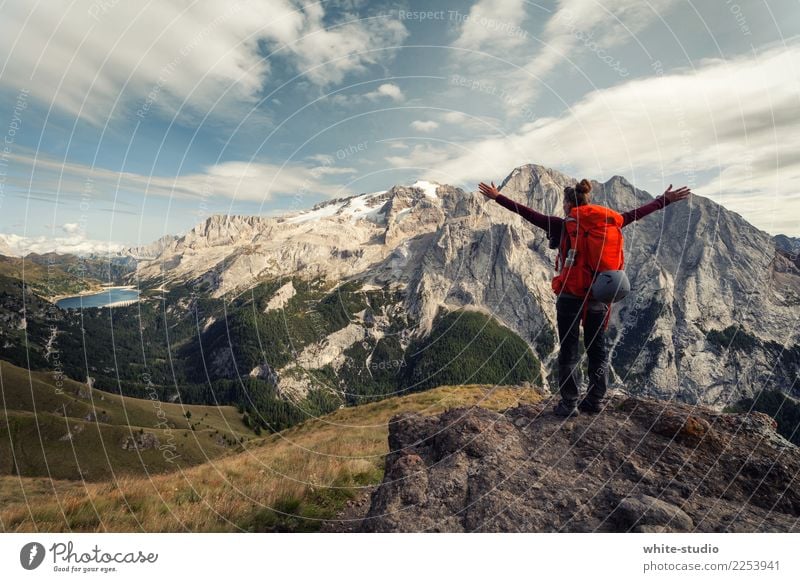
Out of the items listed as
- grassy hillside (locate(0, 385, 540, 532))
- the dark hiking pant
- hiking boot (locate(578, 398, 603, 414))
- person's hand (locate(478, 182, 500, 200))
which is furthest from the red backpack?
grassy hillside (locate(0, 385, 540, 532))

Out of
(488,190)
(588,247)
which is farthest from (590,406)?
(488,190)

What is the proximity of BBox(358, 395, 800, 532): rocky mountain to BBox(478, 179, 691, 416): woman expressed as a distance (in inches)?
22.3

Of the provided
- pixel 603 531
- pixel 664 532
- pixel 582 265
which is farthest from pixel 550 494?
pixel 582 265

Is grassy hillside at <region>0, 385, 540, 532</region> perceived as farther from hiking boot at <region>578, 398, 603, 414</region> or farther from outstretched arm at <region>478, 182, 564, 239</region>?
outstretched arm at <region>478, 182, 564, 239</region>

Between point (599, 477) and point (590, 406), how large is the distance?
2449 mm

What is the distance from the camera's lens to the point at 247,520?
316 inches

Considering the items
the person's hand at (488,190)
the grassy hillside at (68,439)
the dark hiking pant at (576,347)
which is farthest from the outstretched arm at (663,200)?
the grassy hillside at (68,439)

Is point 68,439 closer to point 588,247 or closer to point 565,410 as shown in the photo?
point 565,410

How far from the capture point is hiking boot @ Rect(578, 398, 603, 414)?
9859 millimetres

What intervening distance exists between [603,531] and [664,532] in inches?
40.7

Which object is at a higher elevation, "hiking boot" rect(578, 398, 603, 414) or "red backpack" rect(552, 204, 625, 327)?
"red backpack" rect(552, 204, 625, 327)

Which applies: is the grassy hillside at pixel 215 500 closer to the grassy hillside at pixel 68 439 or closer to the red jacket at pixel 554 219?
the red jacket at pixel 554 219

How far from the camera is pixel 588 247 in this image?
909 cm
